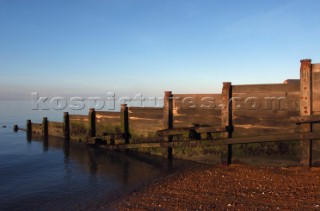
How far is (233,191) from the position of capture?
7.31 meters

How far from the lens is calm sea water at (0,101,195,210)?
327 inches

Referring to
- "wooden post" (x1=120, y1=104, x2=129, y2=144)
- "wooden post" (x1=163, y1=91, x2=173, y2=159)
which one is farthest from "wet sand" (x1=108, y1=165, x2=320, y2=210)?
"wooden post" (x1=120, y1=104, x2=129, y2=144)

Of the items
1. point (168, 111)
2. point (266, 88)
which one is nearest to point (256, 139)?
point (266, 88)

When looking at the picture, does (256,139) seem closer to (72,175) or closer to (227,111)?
(227,111)

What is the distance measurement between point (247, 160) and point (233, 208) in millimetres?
4534

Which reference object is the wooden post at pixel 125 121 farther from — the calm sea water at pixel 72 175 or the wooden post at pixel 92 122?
the wooden post at pixel 92 122

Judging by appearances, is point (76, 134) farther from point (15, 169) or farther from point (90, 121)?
point (15, 169)

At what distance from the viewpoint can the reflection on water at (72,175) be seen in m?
8.36

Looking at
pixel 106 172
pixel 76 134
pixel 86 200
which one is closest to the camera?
pixel 86 200

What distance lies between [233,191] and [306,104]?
4.19 m

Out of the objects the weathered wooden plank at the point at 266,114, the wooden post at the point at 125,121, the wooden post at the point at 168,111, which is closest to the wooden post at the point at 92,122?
the wooden post at the point at 125,121

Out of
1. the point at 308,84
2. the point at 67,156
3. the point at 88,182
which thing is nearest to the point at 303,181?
the point at 308,84

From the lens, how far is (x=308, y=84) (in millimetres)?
9000

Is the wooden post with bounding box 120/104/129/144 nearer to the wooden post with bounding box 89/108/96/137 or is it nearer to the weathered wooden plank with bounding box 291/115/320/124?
the wooden post with bounding box 89/108/96/137
